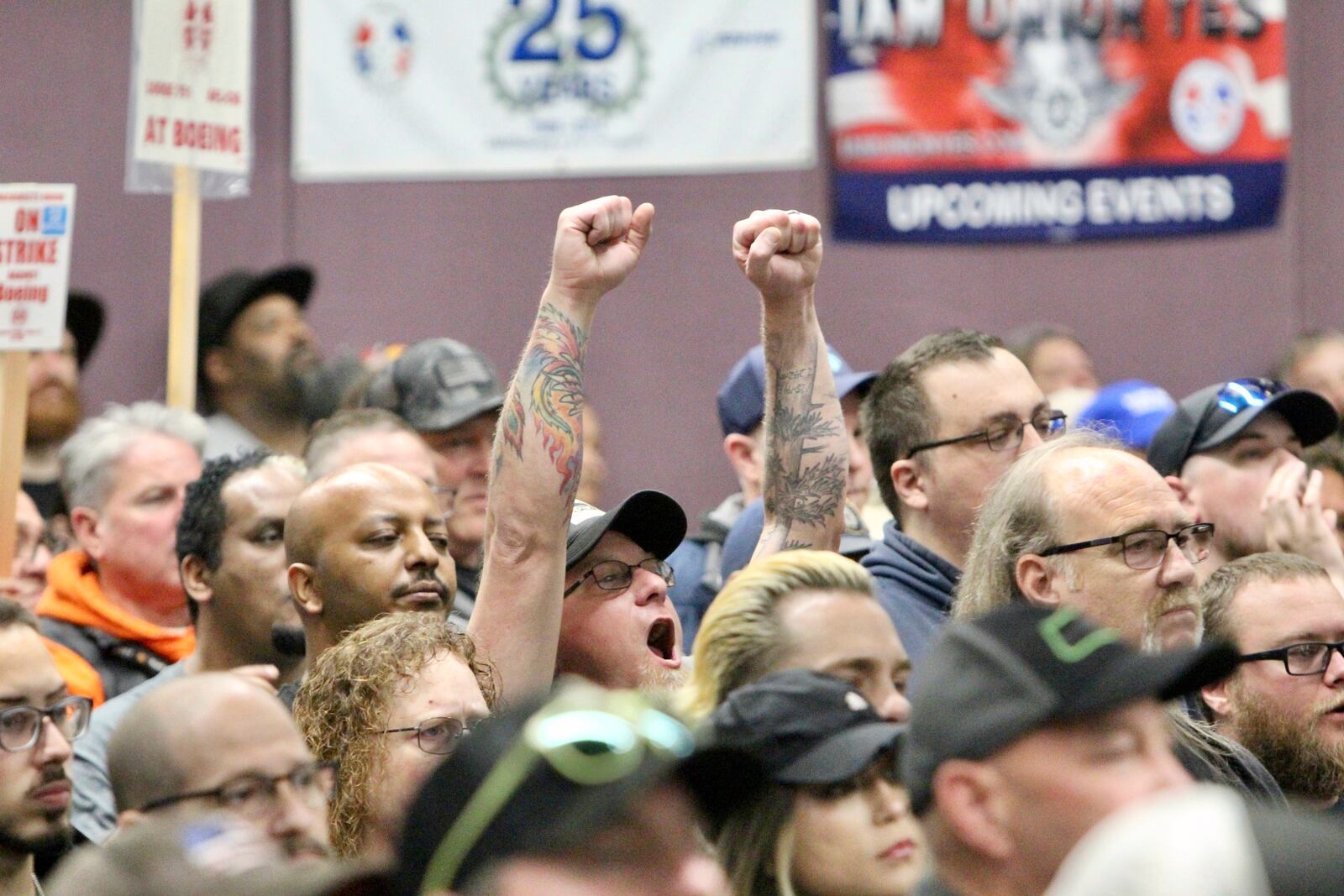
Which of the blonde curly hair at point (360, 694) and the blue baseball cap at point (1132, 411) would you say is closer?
the blonde curly hair at point (360, 694)

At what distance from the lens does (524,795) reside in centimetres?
162

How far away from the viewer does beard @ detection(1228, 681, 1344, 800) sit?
3.71 m

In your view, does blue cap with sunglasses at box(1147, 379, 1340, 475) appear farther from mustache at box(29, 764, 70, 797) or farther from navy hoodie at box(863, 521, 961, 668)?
mustache at box(29, 764, 70, 797)

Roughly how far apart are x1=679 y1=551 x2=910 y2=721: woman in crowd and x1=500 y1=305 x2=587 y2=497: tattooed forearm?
26.2 inches

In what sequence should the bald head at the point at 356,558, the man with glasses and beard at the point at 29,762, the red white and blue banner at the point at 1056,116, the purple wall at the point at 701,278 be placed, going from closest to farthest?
the man with glasses and beard at the point at 29,762 < the bald head at the point at 356,558 < the red white and blue banner at the point at 1056,116 < the purple wall at the point at 701,278

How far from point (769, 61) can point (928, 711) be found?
5.55 metres

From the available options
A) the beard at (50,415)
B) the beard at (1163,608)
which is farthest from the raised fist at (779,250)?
the beard at (50,415)

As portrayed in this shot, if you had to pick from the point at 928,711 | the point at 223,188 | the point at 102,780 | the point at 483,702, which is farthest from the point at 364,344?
the point at 928,711

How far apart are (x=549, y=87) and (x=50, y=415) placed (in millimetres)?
2183

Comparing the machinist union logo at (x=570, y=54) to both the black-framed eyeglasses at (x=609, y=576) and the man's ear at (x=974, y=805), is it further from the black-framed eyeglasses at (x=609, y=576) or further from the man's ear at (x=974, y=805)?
the man's ear at (x=974, y=805)

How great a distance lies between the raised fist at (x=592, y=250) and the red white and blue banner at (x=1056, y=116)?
3.97 meters

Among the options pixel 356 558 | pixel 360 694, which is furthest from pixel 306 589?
pixel 360 694

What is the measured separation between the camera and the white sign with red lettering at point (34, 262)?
181 inches

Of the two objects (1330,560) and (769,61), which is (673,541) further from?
(769,61)
